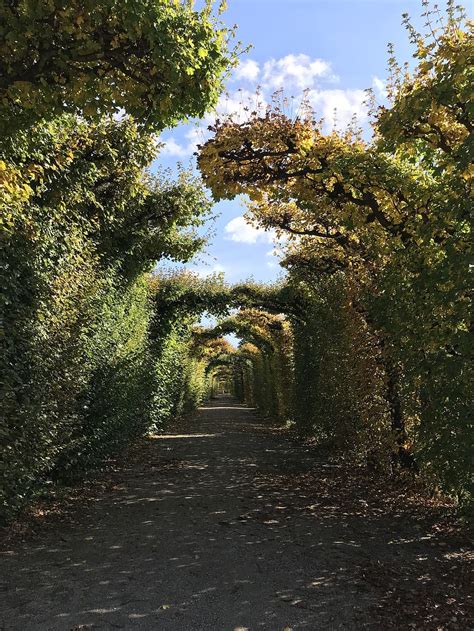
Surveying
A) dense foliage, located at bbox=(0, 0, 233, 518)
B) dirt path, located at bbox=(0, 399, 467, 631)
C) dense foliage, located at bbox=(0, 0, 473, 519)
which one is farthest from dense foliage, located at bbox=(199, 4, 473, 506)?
dense foliage, located at bbox=(0, 0, 233, 518)

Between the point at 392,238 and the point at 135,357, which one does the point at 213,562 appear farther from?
the point at 135,357

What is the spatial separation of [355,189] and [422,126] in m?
1.48

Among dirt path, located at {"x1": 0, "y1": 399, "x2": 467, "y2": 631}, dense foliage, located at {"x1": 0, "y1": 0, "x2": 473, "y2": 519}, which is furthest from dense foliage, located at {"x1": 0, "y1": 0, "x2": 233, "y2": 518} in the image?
dirt path, located at {"x1": 0, "y1": 399, "x2": 467, "y2": 631}

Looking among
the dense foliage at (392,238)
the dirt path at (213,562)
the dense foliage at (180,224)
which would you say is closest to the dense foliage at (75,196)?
the dense foliage at (180,224)

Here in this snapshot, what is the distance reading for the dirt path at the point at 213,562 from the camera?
326 centimetres

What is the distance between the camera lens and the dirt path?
3.26 m

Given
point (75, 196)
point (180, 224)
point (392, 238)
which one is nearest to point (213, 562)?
point (392, 238)

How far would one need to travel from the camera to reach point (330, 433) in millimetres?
10898

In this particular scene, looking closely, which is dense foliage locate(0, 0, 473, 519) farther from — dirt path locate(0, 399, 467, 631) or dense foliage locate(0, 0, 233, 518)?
dirt path locate(0, 399, 467, 631)

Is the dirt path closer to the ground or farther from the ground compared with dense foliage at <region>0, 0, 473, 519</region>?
closer to the ground

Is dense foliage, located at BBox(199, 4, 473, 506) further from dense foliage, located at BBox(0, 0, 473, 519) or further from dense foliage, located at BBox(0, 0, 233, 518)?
dense foliage, located at BBox(0, 0, 233, 518)

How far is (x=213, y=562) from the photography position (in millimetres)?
4238

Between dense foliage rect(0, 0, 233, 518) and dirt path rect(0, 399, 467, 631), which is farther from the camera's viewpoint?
dense foliage rect(0, 0, 233, 518)

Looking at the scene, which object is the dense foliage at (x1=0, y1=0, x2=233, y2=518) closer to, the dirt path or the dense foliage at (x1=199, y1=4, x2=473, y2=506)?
the dirt path
